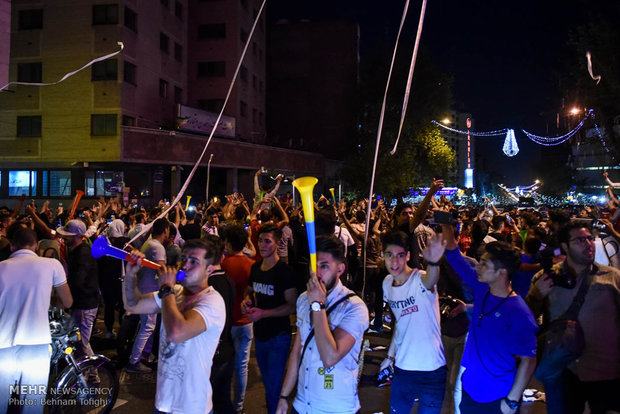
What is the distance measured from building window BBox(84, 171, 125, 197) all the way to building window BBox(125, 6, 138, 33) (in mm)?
8982

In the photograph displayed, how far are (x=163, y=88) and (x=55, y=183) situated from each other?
954 cm

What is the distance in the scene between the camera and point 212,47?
1519 inches

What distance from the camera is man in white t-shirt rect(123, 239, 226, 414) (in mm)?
3029

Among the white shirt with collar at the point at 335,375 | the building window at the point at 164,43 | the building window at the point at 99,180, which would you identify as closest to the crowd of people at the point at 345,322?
the white shirt with collar at the point at 335,375

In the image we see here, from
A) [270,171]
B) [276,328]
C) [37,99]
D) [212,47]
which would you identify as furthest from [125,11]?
[276,328]

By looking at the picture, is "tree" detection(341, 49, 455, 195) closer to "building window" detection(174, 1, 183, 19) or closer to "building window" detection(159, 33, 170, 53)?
"building window" detection(174, 1, 183, 19)

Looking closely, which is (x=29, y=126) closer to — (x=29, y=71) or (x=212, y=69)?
(x=29, y=71)

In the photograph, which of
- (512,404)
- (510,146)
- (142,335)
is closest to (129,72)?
(142,335)

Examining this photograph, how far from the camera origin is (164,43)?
1328 inches

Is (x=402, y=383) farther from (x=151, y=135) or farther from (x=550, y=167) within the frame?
(x=550, y=167)

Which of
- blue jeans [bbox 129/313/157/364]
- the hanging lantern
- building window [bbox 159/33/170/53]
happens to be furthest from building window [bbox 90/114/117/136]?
the hanging lantern

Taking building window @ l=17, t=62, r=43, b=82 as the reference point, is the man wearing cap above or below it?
below

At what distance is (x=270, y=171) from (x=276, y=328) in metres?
32.2

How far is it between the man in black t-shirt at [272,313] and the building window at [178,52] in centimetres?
3387
